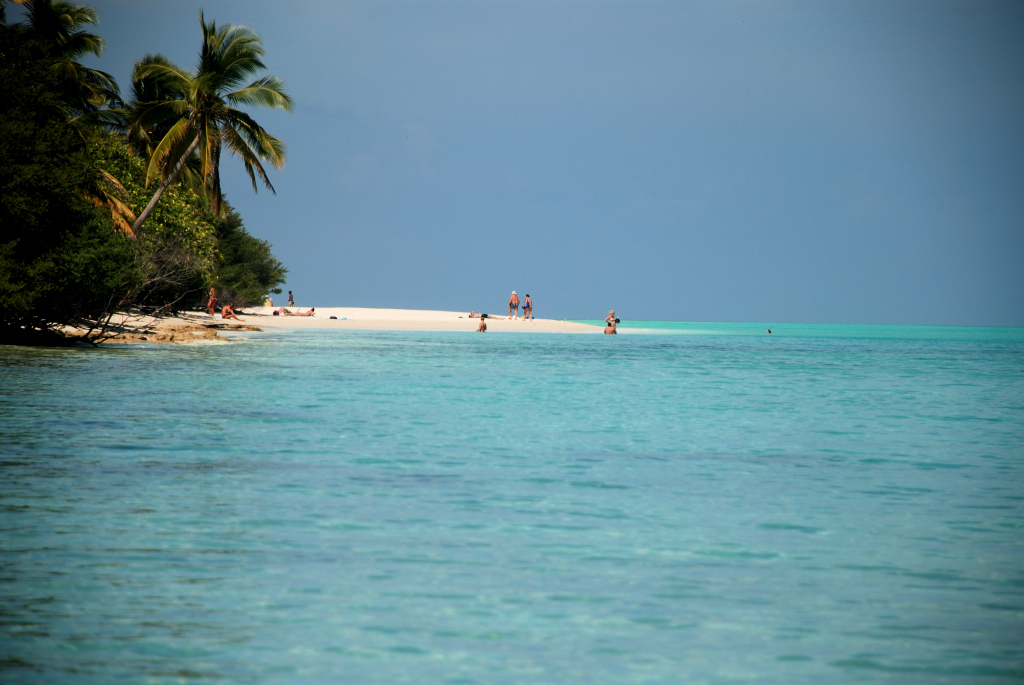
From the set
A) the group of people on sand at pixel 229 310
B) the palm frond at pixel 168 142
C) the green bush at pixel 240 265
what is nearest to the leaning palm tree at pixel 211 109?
the palm frond at pixel 168 142

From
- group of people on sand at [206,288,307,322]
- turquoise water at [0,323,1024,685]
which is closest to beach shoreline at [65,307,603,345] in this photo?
group of people on sand at [206,288,307,322]

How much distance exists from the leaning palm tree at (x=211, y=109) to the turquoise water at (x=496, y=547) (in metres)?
18.7

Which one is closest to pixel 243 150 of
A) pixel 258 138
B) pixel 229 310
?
pixel 258 138

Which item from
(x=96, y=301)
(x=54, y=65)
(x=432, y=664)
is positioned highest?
(x=54, y=65)

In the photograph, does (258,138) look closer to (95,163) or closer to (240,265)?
(95,163)

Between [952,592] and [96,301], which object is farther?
[96,301]

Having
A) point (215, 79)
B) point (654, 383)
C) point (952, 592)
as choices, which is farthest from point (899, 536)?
point (215, 79)

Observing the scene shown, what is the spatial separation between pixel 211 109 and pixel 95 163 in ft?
14.1

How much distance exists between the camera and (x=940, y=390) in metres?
21.6

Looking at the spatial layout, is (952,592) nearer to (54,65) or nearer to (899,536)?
(899,536)

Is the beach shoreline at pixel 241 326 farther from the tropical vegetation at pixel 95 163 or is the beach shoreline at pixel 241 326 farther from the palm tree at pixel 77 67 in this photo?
the palm tree at pixel 77 67

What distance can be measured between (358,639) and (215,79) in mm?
29329

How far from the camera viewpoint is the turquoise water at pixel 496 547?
13.1 feet

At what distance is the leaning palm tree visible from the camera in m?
30.2
